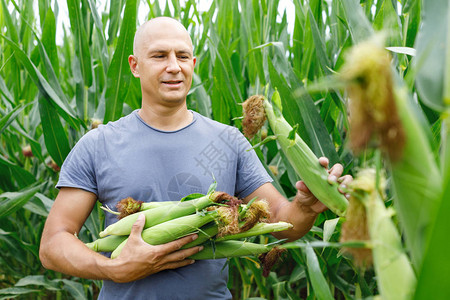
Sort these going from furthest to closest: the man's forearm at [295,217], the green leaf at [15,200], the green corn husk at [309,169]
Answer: the green leaf at [15,200]
the man's forearm at [295,217]
the green corn husk at [309,169]

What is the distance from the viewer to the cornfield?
403 mm

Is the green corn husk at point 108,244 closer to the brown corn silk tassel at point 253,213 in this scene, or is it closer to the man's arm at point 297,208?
the brown corn silk tassel at point 253,213

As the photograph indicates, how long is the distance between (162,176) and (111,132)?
255 mm

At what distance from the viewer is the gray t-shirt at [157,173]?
1.49 meters

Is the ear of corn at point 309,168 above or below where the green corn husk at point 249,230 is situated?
above

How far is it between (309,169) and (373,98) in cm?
56

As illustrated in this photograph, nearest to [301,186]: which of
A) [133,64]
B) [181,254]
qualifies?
[181,254]

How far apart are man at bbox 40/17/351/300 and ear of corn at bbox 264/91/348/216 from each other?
454 mm

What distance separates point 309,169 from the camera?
936mm

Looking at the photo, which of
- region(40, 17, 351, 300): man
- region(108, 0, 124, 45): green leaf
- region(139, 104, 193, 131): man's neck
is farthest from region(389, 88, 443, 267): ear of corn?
region(108, 0, 124, 45): green leaf

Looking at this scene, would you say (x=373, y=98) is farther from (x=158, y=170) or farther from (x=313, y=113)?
(x=158, y=170)

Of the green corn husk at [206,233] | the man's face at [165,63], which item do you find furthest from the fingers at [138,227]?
the man's face at [165,63]

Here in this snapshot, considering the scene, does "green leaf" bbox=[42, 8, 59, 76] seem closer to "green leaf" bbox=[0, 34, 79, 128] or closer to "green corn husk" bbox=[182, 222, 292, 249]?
"green leaf" bbox=[0, 34, 79, 128]

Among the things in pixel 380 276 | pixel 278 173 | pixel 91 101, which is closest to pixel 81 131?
pixel 91 101
